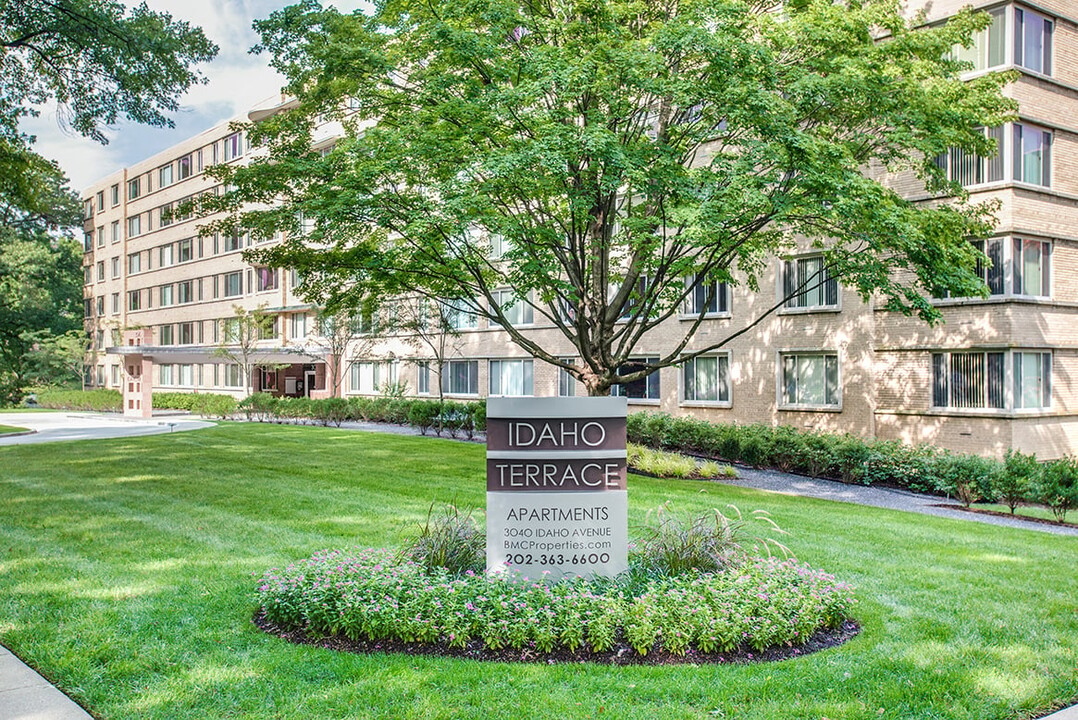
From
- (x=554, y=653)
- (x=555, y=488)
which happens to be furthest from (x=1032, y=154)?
(x=554, y=653)

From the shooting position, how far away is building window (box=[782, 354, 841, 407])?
24.4m

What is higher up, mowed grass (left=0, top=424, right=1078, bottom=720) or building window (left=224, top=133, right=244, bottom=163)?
building window (left=224, top=133, right=244, bottom=163)

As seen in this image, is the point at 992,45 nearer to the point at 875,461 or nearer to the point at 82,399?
the point at 875,461

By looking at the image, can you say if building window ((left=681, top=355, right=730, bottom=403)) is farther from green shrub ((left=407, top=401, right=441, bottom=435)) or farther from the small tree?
the small tree

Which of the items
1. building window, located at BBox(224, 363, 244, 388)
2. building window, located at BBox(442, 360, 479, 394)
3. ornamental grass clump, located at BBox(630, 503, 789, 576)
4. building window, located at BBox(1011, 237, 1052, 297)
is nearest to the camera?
ornamental grass clump, located at BBox(630, 503, 789, 576)

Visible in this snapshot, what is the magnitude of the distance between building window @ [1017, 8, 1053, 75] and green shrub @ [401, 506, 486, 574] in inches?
860

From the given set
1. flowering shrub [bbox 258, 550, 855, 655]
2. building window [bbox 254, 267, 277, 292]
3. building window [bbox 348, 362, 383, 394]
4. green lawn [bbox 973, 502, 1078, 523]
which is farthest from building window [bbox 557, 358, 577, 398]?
flowering shrub [bbox 258, 550, 855, 655]

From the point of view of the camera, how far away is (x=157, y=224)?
61281mm

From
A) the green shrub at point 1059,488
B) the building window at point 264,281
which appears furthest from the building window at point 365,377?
the green shrub at point 1059,488

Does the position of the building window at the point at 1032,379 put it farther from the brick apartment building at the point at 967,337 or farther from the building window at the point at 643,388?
the building window at the point at 643,388

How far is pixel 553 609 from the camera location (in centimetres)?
608

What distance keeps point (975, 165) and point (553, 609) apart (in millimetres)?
21034

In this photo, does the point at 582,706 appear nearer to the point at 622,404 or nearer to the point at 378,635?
the point at 378,635

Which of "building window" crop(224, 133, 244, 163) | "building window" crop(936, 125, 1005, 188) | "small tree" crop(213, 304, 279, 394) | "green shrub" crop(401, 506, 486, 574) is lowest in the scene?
"green shrub" crop(401, 506, 486, 574)
